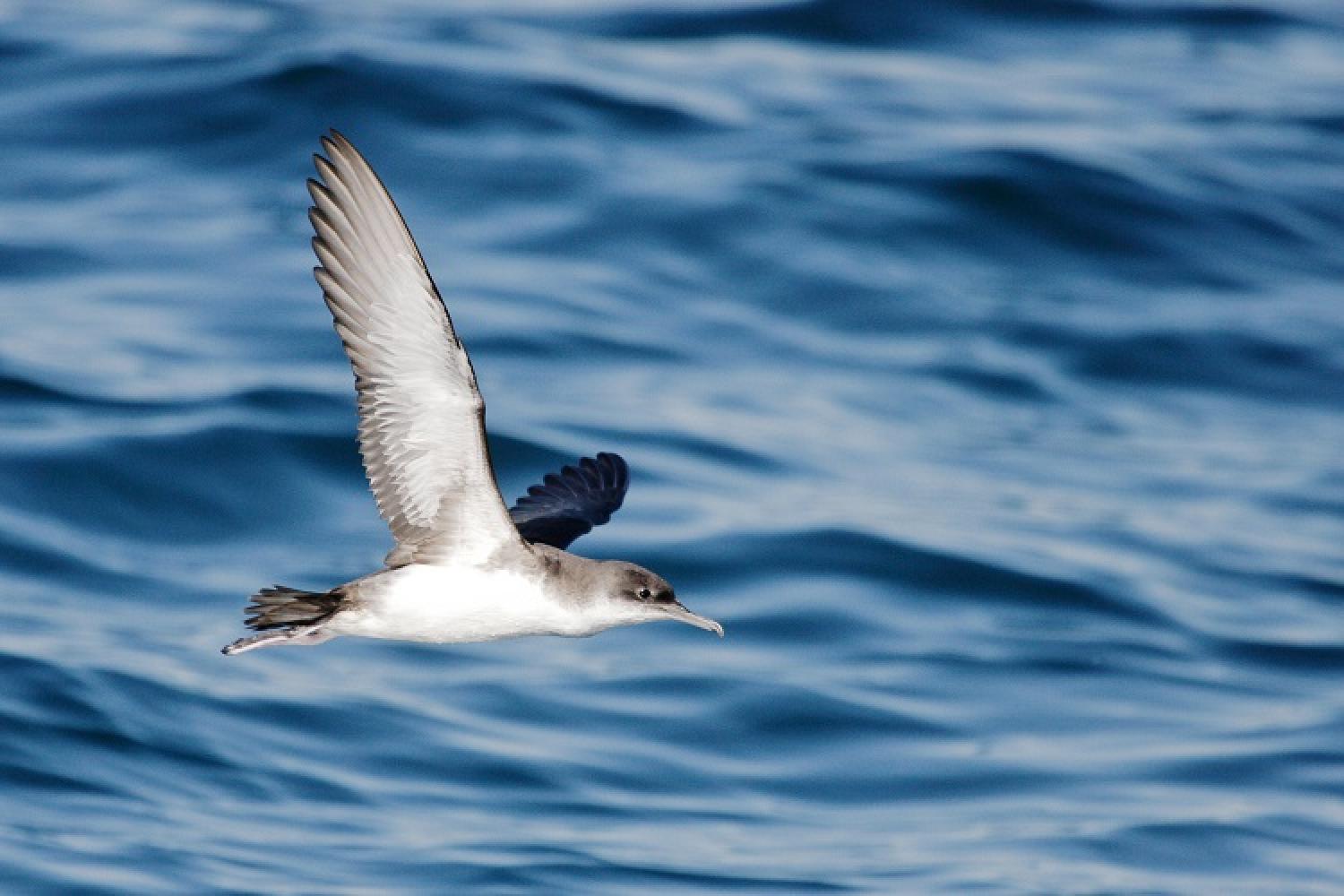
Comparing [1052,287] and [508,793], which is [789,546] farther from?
[1052,287]

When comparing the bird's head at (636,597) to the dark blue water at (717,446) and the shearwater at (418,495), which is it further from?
the dark blue water at (717,446)

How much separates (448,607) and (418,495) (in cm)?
39

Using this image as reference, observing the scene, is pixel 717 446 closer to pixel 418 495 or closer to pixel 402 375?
pixel 418 495

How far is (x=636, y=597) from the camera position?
7.05m

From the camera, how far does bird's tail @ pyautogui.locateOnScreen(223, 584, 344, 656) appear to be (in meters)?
6.90

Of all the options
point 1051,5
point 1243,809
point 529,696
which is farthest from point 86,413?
point 1051,5

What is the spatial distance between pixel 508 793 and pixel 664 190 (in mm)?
7215

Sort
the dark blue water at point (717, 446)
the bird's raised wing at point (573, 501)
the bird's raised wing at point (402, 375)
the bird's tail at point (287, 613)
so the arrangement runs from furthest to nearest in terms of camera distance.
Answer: the dark blue water at point (717, 446) → the bird's raised wing at point (573, 501) → the bird's tail at point (287, 613) → the bird's raised wing at point (402, 375)

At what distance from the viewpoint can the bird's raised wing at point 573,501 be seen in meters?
8.27

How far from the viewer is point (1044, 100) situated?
800 inches

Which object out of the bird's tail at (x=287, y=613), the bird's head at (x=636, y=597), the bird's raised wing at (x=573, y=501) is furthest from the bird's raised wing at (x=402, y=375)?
the bird's raised wing at (x=573, y=501)

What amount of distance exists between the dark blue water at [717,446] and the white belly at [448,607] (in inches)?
148

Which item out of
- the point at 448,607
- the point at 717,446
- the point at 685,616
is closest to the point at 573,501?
the point at 685,616

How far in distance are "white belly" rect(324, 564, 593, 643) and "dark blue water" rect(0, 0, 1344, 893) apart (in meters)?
3.75
